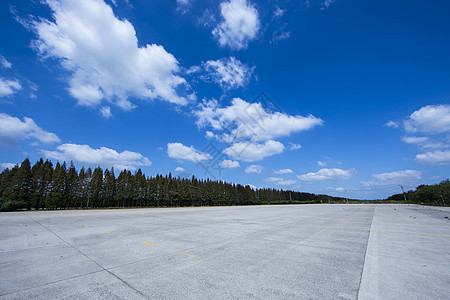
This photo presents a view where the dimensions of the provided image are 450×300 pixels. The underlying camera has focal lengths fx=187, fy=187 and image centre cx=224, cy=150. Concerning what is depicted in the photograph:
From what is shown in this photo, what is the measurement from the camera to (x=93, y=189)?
147 feet

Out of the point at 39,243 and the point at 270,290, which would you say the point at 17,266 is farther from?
the point at 270,290

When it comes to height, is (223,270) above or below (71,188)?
below

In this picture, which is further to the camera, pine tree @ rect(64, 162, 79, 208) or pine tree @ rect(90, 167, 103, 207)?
pine tree @ rect(90, 167, 103, 207)

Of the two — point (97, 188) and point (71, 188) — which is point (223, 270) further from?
point (97, 188)

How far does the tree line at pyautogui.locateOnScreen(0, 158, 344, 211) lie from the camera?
111ft

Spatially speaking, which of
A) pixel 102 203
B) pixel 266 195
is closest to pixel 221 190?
pixel 266 195

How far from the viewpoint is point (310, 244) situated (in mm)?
6258

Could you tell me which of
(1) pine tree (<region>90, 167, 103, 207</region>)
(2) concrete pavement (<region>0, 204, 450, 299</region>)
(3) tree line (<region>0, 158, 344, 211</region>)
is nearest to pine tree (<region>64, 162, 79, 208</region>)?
(3) tree line (<region>0, 158, 344, 211</region>)

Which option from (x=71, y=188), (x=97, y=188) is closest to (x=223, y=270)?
(x=71, y=188)

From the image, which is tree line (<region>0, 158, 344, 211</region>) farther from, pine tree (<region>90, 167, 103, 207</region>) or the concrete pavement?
the concrete pavement

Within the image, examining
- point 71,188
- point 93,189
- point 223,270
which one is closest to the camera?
point 223,270

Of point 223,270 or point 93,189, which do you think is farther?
point 93,189

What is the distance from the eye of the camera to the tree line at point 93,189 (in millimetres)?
33938

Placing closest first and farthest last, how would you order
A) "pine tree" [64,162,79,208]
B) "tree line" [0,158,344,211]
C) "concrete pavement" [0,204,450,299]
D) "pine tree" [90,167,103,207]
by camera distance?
1. "concrete pavement" [0,204,450,299]
2. "tree line" [0,158,344,211]
3. "pine tree" [64,162,79,208]
4. "pine tree" [90,167,103,207]
